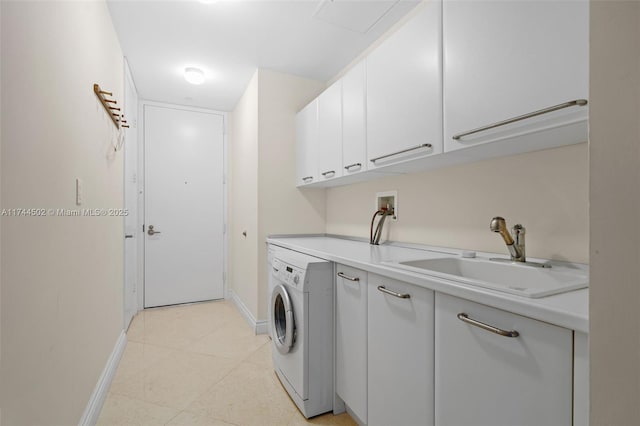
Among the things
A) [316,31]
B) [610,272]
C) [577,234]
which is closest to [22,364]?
[610,272]

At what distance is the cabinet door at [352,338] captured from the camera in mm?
1354

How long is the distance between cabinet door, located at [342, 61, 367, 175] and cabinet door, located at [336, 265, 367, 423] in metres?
0.76

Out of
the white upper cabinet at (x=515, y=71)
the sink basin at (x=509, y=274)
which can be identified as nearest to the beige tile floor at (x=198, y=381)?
the sink basin at (x=509, y=274)

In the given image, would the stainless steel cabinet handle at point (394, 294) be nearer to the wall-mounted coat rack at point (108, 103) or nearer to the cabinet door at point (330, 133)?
the cabinet door at point (330, 133)

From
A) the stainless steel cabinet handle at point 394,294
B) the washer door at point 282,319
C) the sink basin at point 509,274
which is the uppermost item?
the sink basin at point 509,274

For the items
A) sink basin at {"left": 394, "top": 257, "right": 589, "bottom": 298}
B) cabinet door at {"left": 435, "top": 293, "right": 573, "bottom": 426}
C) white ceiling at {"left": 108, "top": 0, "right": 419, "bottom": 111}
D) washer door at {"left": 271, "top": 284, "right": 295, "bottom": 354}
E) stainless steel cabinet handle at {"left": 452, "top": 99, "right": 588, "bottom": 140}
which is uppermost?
white ceiling at {"left": 108, "top": 0, "right": 419, "bottom": 111}

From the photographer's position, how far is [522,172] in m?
1.34

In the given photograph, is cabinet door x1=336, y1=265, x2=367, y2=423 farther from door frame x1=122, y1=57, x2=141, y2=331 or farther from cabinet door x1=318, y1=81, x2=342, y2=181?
door frame x1=122, y1=57, x2=141, y2=331

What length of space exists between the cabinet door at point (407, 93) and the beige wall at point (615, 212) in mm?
941

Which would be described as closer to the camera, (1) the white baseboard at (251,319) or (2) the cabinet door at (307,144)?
(2) the cabinet door at (307,144)

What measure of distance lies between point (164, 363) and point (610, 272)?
8.35ft

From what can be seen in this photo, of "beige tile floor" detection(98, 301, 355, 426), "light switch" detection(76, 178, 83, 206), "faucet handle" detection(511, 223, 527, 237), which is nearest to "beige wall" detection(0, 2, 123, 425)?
"light switch" detection(76, 178, 83, 206)

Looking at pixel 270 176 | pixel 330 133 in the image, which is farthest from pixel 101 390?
pixel 330 133

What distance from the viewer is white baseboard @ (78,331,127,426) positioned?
147 centimetres
